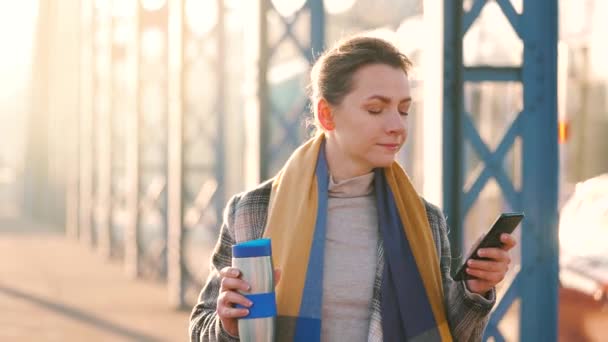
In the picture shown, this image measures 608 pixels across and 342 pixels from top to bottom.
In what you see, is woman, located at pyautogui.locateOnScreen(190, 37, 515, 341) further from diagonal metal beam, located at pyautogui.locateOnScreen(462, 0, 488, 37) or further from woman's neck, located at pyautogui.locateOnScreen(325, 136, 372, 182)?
diagonal metal beam, located at pyautogui.locateOnScreen(462, 0, 488, 37)

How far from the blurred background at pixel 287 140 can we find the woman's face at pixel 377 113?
0.97 ft

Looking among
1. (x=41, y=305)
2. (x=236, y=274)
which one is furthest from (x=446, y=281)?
(x=41, y=305)

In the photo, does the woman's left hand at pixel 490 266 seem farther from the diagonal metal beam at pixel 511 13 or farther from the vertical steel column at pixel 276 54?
the vertical steel column at pixel 276 54

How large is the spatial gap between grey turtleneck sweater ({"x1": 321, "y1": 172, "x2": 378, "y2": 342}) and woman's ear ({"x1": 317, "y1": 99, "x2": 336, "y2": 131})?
16 cm

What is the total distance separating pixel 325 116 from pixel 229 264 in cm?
48

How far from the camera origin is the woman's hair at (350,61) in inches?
114

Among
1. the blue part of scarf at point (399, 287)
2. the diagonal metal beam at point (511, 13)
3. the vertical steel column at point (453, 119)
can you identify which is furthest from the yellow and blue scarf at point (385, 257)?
the diagonal metal beam at point (511, 13)

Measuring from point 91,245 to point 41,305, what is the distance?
881 centimetres

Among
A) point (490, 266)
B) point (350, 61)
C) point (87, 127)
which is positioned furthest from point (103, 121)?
point (490, 266)

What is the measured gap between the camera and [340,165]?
9.75 feet

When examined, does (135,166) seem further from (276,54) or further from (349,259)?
(349,259)

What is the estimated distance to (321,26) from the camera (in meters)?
7.38

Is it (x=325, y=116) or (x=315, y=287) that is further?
(x=325, y=116)

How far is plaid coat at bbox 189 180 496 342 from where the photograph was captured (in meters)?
2.84
